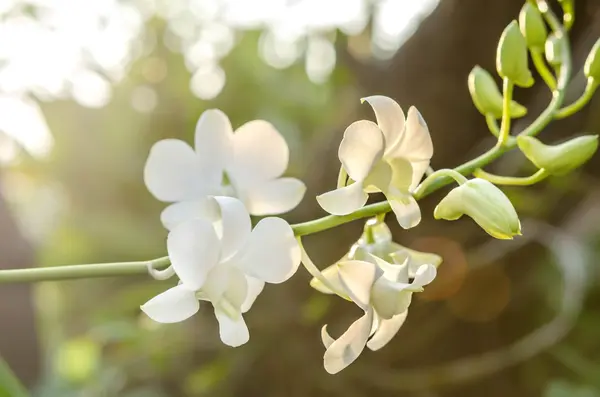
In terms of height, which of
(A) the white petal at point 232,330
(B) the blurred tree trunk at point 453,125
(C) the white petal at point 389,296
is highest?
(C) the white petal at point 389,296

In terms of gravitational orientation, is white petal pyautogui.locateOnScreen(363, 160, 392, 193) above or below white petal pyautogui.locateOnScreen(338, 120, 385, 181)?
below

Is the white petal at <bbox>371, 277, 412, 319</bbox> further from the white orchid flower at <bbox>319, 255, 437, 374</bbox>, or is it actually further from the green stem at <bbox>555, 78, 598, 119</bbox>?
the green stem at <bbox>555, 78, 598, 119</bbox>

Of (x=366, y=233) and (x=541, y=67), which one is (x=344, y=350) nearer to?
(x=366, y=233)

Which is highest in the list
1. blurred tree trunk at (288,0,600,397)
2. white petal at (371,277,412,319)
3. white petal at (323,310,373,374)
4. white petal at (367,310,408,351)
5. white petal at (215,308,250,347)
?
white petal at (371,277,412,319)

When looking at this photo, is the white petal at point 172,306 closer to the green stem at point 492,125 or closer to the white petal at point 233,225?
the white petal at point 233,225

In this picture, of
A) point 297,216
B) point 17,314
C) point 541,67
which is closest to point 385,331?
point 541,67

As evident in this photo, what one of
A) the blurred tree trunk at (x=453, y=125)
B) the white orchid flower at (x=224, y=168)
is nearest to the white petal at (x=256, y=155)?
the white orchid flower at (x=224, y=168)

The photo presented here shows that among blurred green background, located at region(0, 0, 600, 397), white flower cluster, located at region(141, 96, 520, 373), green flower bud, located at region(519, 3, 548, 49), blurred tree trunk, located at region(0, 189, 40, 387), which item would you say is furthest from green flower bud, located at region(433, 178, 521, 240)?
blurred tree trunk, located at region(0, 189, 40, 387)

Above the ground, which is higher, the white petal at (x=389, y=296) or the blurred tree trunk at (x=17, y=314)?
the white petal at (x=389, y=296)
